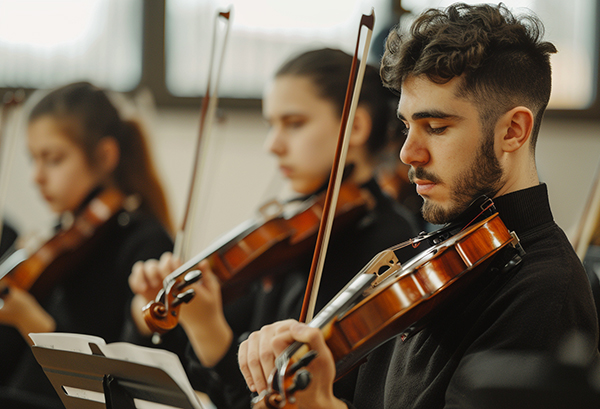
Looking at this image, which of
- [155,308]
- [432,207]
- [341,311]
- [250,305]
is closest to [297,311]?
[250,305]

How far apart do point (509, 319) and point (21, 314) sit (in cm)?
189

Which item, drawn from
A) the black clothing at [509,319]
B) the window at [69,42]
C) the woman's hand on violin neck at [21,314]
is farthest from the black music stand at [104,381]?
the window at [69,42]

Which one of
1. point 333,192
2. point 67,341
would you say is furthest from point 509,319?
point 67,341

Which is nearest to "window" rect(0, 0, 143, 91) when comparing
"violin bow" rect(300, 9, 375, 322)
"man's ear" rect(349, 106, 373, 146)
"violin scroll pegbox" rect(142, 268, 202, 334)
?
"man's ear" rect(349, 106, 373, 146)

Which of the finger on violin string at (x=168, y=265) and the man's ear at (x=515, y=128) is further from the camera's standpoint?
the finger on violin string at (x=168, y=265)

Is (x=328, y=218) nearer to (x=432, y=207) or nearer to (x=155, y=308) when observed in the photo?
(x=432, y=207)

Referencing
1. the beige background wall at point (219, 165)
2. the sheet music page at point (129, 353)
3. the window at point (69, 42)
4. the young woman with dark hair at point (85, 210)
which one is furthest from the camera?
the window at point (69, 42)

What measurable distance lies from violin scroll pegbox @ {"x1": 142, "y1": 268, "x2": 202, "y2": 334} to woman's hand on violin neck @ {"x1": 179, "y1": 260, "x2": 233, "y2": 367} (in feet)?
0.83

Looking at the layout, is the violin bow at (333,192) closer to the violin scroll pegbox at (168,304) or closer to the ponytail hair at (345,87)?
the violin scroll pegbox at (168,304)

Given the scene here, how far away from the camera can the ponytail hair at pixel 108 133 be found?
238 cm

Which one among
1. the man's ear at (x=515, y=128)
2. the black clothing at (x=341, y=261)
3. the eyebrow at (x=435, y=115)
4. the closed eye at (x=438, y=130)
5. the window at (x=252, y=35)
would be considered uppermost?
the window at (x=252, y=35)

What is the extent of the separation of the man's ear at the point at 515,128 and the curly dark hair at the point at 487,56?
2 centimetres

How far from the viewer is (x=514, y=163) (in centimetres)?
93

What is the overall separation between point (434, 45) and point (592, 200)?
2.70 feet
